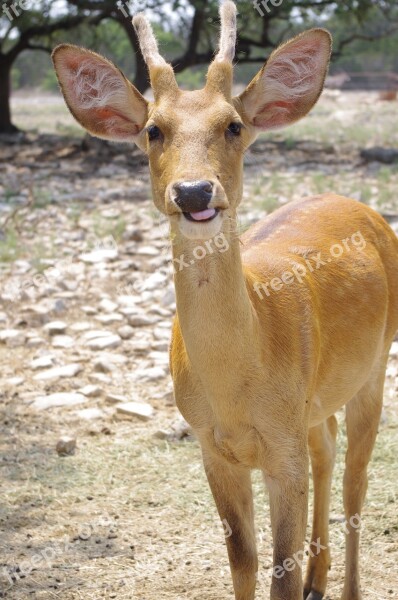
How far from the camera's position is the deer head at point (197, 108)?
331 cm

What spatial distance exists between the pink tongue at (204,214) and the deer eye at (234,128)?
1.92 feet

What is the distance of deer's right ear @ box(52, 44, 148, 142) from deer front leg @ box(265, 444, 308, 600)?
155 centimetres

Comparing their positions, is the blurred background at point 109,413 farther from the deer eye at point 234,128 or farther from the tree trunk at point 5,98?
the tree trunk at point 5,98

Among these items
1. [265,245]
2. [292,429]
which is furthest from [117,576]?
A: [265,245]

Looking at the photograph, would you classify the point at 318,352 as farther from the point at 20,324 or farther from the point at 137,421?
the point at 20,324

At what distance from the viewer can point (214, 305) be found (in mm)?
3488

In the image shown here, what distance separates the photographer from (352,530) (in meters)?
→ 4.54

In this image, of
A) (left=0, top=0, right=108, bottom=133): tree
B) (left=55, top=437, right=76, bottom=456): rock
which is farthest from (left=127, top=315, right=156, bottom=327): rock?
(left=0, top=0, right=108, bottom=133): tree

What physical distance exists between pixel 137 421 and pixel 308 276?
2.72 metres

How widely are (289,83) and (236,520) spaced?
1.88 metres

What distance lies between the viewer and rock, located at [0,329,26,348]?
7.97 meters

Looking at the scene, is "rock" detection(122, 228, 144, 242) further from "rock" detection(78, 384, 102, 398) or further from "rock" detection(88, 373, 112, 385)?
"rock" detection(78, 384, 102, 398)

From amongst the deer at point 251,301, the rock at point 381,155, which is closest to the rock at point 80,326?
the deer at point 251,301

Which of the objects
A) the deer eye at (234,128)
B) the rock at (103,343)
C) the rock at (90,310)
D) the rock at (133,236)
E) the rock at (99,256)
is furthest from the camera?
the rock at (133,236)
